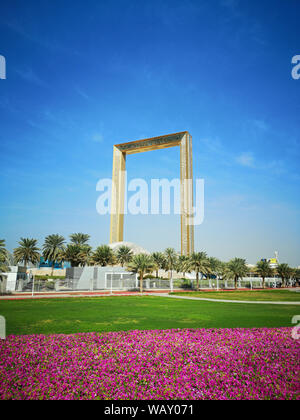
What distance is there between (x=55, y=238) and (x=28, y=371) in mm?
60311

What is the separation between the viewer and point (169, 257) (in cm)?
6838

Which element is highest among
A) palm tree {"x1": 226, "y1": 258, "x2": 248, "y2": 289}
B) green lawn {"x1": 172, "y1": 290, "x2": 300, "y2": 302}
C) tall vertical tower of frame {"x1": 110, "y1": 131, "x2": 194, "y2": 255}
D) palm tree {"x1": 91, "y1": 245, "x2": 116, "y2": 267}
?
tall vertical tower of frame {"x1": 110, "y1": 131, "x2": 194, "y2": 255}

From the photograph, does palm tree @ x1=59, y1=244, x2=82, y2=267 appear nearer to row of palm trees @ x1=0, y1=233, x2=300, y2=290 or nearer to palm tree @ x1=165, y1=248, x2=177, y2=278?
row of palm trees @ x1=0, y1=233, x2=300, y2=290

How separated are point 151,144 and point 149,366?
77149 mm

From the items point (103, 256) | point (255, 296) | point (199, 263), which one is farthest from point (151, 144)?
point (255, 296)

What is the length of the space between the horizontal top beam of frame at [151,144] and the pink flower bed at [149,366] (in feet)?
236

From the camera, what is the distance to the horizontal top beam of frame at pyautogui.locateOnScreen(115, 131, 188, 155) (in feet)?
253

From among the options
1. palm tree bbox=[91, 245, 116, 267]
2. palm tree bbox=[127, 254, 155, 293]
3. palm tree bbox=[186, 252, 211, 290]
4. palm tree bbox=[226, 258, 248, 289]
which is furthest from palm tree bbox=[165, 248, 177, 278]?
palm tree bbox=[127, 254, 155, 293]

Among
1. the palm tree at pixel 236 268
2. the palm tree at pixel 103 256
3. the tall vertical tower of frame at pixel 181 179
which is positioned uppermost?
Result: the tall vertical tower of frame at pixel 181 179

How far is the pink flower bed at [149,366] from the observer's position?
5434 millimetres

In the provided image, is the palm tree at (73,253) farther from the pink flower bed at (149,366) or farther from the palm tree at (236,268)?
the pink flower bed at (149,366)

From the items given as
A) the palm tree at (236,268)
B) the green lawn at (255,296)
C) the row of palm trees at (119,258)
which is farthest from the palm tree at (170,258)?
the green lawn at (255,296)
